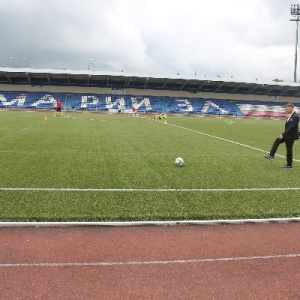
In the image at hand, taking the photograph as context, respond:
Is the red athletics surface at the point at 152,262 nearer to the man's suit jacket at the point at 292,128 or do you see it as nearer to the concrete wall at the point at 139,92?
the man's suit jacket at the point at 292,128

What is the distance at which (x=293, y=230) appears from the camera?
6.11m

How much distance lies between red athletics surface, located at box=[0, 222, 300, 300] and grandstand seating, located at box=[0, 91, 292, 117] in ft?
181

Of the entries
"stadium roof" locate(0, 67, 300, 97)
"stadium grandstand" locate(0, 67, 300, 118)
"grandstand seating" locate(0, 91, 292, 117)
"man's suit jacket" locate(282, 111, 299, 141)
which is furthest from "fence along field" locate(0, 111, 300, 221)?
"stadium roof" locate(0, 67, 300, 97)

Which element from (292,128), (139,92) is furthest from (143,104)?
(292,128)

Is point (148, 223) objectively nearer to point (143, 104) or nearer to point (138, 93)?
point (143, 104)

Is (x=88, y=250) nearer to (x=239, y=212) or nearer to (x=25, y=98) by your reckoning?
(x=239, y=212)

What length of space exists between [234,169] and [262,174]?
99cm

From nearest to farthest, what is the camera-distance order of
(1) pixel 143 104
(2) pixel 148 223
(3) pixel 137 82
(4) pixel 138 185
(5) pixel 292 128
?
(2) pixel 148 223 < (4) pixel 138 185 < (5) pixel 292 128 < (1) pixel 143 104 < (3) pixel 137 82

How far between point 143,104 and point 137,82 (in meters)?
5.61

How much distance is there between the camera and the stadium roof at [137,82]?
59816 mm

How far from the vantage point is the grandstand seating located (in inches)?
2343

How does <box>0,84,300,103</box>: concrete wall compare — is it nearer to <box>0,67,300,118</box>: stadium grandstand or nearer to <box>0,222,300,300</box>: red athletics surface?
<box>0,67,300,118</box>: stadium grandstand

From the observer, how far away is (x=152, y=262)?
4.78 m

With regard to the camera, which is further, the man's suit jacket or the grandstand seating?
the grandstand seating
